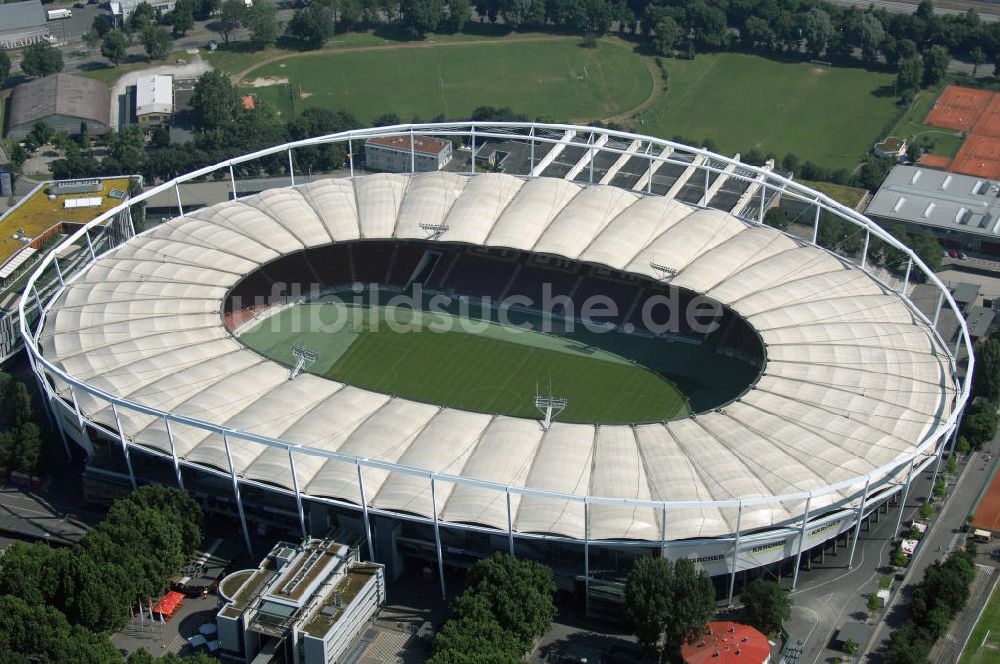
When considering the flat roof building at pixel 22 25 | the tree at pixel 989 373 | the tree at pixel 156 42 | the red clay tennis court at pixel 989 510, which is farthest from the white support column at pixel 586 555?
the flat roof building at pixel 22 25

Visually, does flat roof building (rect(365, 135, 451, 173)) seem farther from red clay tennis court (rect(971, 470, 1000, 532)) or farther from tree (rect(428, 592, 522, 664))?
tree (rect(428, 592, 522, 664))

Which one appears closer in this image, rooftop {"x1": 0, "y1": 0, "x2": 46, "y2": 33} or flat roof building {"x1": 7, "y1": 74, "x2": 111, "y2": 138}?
flat roof building {"x1": 7, "y1": 74, "x2": 111, "y2": 138}

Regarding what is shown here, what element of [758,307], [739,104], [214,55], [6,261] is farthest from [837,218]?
[214,55]

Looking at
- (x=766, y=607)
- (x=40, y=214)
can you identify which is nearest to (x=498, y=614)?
(x=766, y=607)

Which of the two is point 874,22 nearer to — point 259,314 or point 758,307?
point 758,307

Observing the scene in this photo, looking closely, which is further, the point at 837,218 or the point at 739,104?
the point at 739,104

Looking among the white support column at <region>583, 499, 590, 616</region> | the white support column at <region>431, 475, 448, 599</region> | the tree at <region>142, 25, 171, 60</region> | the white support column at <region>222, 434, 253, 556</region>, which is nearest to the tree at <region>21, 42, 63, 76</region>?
the tree at <region>142, 25, 171, 60</region>
